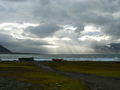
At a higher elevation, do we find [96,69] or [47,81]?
[47,81]

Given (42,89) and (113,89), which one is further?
(113,89)

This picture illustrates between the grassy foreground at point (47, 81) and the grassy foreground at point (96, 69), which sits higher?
the grassy foreground at point (47, 81)

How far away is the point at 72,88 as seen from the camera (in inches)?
894

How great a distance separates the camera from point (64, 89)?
21.7 metres

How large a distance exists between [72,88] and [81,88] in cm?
139

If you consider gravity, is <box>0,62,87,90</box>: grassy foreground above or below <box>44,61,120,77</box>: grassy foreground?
above

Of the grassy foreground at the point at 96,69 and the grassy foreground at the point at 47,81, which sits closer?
the grassy foreground at the point at 47,81

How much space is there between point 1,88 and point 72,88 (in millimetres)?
10387

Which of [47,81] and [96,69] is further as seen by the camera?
[96,69]

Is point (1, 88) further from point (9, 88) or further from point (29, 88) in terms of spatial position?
point (29, 88)

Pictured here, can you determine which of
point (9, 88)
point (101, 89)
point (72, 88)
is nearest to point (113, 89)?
point (101, 89)

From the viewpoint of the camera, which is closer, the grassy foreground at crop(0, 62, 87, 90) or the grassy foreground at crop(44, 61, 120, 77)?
the grassy foreground at crop(0, 62, 87, 90)

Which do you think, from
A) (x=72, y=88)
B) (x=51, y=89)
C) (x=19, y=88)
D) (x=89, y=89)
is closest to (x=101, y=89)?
(x=89, y=89)

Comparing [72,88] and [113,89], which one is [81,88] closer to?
[72,88]
